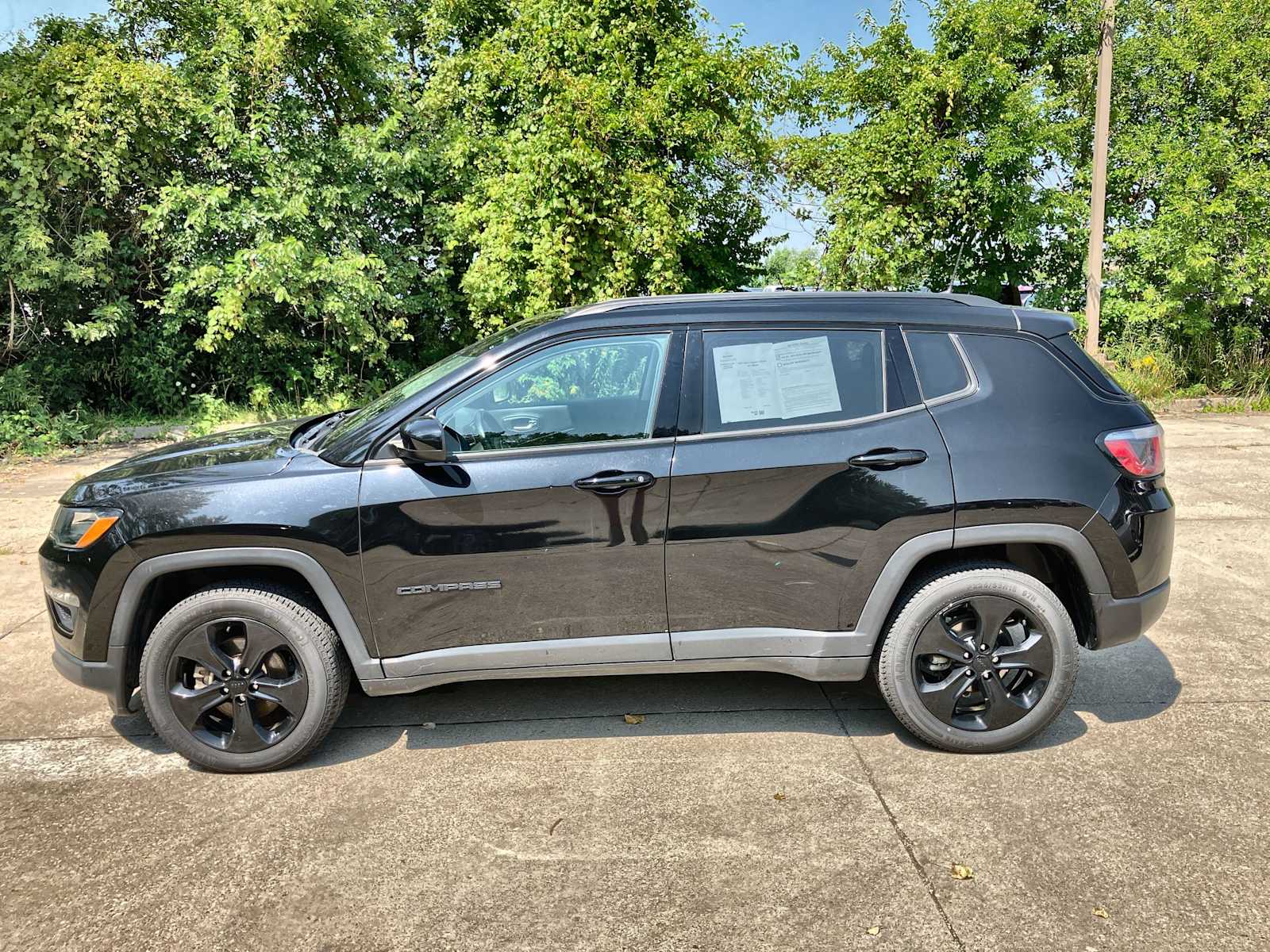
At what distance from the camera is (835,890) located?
2.84 metres

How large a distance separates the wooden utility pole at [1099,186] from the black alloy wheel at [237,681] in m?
13.2

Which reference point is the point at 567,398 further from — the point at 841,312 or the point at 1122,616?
the point at 1122,616

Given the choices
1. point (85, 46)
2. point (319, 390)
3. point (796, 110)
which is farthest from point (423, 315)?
point (796, 110)

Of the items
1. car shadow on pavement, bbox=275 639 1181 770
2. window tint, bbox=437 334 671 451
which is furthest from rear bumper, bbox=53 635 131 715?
window tint, bbox=437 334 671 451

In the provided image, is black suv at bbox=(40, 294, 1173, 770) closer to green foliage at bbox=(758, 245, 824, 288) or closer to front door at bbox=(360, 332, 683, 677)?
front door at bbox=(360, 332, 683, 677)

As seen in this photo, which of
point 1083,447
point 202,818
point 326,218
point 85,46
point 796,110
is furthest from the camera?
point 796,110

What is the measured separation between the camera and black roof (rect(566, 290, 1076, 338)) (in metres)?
3.66

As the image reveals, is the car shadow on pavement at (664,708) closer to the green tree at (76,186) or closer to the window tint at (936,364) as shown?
the window tint at (936,364)

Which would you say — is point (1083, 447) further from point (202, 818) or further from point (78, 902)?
point (78, 902)

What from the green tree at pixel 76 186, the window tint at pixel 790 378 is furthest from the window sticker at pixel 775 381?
the green tree at pixel 76 186

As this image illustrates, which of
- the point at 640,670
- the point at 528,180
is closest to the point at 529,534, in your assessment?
the point at 640,670

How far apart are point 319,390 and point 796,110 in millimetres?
8552

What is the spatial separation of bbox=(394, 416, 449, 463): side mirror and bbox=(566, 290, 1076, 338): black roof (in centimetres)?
71

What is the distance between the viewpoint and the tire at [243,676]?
11.5 ft
